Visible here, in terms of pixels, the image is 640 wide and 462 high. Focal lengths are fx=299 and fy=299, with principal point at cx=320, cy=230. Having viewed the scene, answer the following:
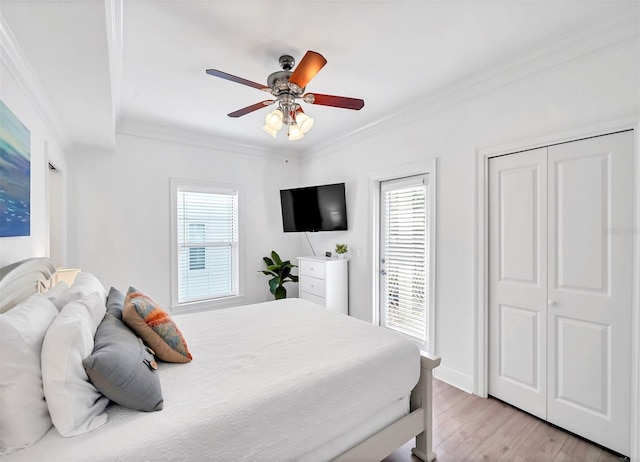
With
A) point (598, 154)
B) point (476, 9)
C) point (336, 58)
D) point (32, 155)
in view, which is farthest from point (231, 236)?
point (598, 154)

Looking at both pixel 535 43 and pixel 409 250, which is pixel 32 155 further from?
pixel 535 43

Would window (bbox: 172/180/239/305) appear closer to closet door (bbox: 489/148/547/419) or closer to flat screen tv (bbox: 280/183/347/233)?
flat screen tv (bbox: 280/183/347/233)

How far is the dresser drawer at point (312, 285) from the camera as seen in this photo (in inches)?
153

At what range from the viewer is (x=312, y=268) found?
404cm

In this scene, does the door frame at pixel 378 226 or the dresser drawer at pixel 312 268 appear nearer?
the door frame at pixel 378 226

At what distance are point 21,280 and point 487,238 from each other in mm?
3118

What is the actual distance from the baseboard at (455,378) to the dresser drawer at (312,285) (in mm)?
1593

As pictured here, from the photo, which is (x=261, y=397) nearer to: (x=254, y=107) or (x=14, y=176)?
(x=14, y=176)

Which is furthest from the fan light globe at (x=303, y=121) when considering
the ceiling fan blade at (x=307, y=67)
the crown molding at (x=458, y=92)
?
the crown molding at (x=458, y=92)

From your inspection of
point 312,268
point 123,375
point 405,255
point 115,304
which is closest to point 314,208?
point 312,268

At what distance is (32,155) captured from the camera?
200cm

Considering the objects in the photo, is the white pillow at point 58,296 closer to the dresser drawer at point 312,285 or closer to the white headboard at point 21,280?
the white headboard at point 21,280

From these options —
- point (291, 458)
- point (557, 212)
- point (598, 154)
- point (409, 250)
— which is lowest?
point (291, 458)

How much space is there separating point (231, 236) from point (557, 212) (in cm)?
373
